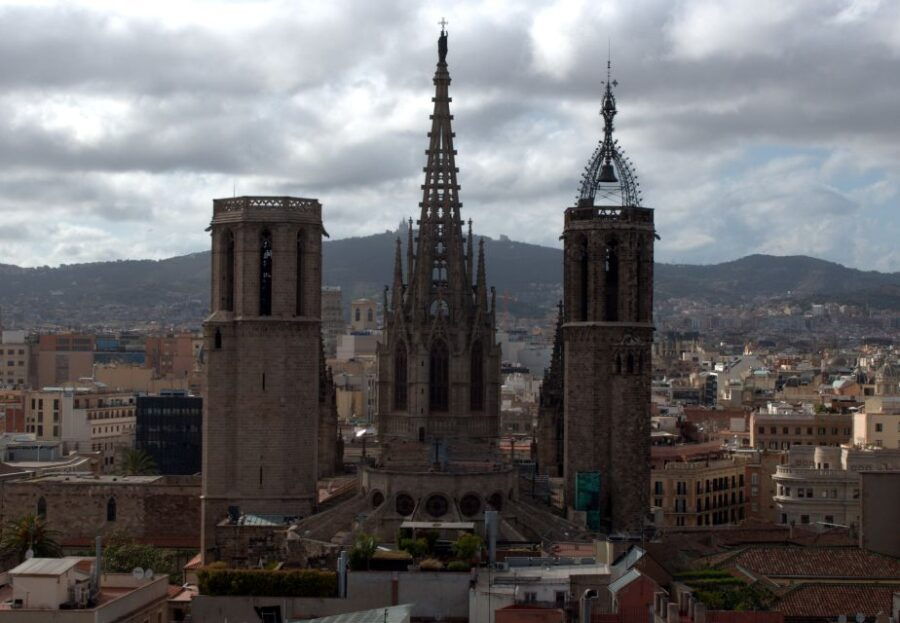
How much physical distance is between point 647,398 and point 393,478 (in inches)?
491

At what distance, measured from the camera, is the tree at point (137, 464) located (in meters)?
118

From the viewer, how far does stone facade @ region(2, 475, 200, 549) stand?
310 feet

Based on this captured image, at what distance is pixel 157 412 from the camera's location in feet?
422

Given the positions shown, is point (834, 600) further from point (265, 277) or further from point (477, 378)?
point (477, 378)

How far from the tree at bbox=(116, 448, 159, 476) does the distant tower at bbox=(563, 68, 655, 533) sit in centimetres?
3611

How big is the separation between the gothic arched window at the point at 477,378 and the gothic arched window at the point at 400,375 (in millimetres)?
3037

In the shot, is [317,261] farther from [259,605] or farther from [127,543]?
[259,605]

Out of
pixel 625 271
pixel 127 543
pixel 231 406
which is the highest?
pixel 625 271

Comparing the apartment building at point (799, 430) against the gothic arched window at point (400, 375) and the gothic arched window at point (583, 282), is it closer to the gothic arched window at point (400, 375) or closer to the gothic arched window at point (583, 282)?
the gothic arched window at point (400, 375)


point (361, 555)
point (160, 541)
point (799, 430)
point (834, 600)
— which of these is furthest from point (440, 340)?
point (799, 430)

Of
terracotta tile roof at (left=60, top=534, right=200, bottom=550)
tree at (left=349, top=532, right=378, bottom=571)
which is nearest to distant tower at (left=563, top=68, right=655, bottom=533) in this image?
terracotta tile roof at (left=60, top=534, right=200, bottom=550)

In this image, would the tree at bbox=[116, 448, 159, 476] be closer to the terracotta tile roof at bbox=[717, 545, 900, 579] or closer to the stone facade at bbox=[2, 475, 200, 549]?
the stone facade at bbox=[2, 475, 200, 549]

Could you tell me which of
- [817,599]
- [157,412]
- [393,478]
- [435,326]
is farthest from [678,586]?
[157,412]

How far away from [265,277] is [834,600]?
3339 centimetres
